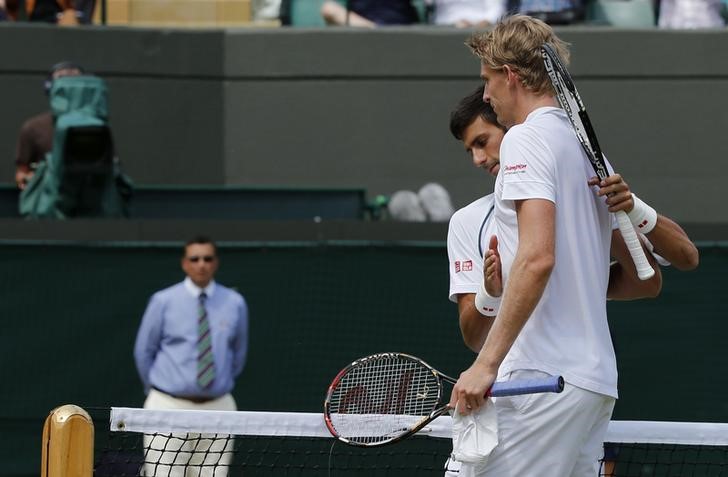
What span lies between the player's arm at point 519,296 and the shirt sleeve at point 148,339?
5312 millimetres

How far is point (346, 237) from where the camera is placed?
9.12 metres

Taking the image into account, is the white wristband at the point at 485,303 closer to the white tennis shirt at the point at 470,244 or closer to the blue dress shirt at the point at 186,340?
the white tennis shirt at the point at 470,244

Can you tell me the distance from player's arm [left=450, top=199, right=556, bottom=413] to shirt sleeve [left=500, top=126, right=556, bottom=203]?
37 mm

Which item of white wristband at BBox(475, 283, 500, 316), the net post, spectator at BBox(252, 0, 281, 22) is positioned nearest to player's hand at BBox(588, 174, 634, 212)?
white wristband at BBox(475, 283, 500, 316)

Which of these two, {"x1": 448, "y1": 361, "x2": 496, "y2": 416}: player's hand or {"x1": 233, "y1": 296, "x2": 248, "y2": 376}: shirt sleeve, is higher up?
{"x1": 448, "y1": 361, "x2": 496, "y2": 416}: player's hand

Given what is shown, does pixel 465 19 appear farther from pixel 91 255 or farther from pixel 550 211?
pixel 550 211

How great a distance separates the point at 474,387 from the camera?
335 cm

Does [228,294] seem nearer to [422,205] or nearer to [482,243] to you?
[422,205]

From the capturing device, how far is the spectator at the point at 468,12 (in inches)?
428

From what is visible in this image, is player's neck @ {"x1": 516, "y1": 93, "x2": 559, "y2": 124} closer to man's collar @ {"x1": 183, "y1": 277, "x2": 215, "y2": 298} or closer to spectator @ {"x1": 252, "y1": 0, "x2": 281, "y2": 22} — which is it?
man's collar @ {"x1": 183, "y1": 277, "x2": 215, "y2": 298}

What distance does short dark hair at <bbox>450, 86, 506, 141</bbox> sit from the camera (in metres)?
4.30

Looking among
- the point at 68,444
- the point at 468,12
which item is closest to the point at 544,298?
the point at 68,444

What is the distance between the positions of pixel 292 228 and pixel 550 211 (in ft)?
18.9

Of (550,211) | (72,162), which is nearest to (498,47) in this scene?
(550,211)
